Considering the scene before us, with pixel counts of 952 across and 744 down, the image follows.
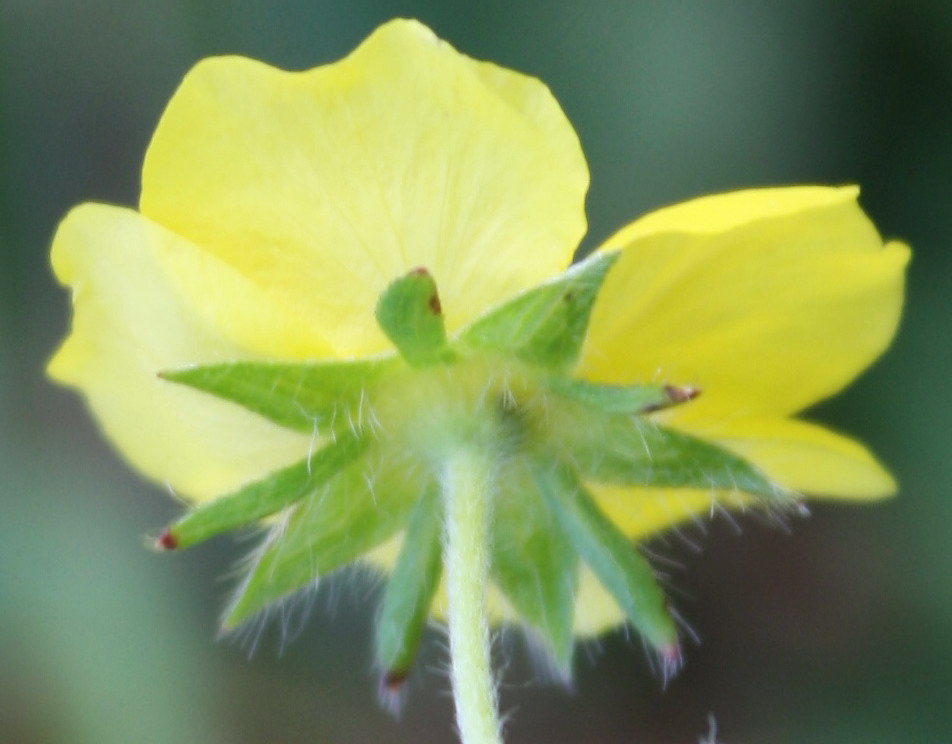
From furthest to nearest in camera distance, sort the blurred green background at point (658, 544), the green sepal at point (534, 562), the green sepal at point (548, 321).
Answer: the blurred green background at point (658, 544)
the green sepal at point (534, 562)
the green sepal at point (548, 321)

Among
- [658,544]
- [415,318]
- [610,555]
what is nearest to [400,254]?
[415,318]

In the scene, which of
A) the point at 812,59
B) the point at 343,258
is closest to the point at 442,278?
the point at 343,258

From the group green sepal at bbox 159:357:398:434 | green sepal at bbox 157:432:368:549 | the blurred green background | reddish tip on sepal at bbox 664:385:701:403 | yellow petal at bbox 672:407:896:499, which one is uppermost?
reddish tip on sepal at bbox 664:385:701:403

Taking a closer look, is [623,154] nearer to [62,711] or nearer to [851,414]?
[851,414]

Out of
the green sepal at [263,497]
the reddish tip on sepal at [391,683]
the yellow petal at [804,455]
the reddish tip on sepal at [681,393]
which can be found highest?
the reddish tip on sepal at [681,393]

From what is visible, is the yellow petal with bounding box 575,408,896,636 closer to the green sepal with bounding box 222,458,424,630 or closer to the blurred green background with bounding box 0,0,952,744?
the green sepal with bounding box 222,458,424,630

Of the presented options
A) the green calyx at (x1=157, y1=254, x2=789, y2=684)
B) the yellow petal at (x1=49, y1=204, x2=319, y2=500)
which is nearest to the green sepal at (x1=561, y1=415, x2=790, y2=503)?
the green calyx at (x1=157, y1=254, x2=789, y2=684)

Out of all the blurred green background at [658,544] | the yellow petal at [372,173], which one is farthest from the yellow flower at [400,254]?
the blurred green background at [658,544]

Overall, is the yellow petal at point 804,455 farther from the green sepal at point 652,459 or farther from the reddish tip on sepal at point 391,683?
the reddish tip on sepal at point 391,683
